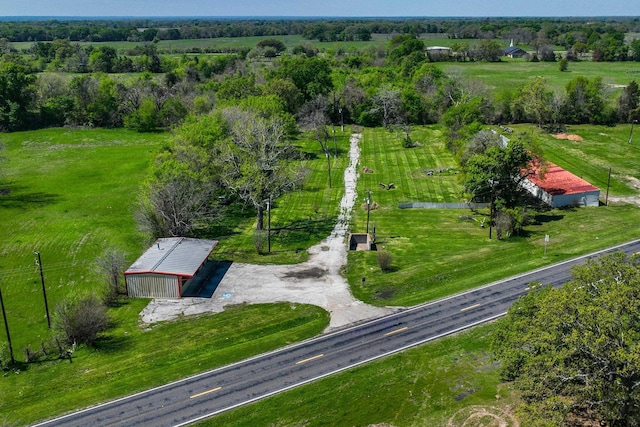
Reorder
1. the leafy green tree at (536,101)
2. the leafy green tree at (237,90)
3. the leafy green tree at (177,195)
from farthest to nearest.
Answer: the leafy green tree at (536,101) < the leafy green tree at (237,90) < the leafy green tree at (177,195)

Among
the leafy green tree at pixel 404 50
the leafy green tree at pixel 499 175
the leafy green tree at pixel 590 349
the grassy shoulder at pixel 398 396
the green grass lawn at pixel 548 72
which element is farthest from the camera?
the leafy green tree at pixel 404 50

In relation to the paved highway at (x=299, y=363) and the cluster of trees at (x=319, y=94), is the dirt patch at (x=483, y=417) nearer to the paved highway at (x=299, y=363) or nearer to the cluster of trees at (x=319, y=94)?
the paved highway at (x=299, y=363)

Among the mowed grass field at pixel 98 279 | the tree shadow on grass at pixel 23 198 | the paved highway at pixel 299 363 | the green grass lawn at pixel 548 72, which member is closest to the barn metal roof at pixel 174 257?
the mowed grass field at pixel 98 279

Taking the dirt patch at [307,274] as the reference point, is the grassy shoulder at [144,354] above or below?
below

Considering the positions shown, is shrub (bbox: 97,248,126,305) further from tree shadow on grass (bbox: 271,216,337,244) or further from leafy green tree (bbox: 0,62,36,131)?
leafy green tree (bbox: 0,62,36,131)

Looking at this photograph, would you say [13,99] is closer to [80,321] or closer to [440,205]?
[80,321]

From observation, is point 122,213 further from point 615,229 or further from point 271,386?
point 615,229

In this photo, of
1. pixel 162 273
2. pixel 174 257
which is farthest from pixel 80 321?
pixel 174 257
